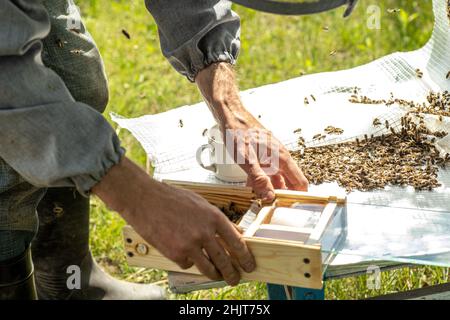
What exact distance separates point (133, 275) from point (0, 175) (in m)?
1.19

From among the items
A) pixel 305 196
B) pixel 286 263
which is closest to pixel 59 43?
pixel 305 196

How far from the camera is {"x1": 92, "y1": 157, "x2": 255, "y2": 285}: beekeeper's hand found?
175 centimetres

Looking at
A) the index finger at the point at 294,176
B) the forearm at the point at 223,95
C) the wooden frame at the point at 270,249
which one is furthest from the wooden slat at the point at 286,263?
the forearm at the point at 223,95

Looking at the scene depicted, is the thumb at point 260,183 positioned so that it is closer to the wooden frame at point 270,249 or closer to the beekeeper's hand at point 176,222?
the wooden frame at point 270,249

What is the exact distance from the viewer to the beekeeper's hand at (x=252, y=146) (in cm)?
212

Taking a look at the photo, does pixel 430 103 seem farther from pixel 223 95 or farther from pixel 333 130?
pixel 223 95

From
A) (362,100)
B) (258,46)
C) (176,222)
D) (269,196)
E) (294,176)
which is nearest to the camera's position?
(176,222)

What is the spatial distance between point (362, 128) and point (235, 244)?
1040 millimetres

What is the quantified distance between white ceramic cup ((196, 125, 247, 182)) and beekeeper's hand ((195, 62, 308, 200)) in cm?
11

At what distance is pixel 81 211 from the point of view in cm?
271

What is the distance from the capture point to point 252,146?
221 cm

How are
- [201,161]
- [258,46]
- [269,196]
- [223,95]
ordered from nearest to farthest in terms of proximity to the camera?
[269,196], [223,95], [201,161], [258,46]

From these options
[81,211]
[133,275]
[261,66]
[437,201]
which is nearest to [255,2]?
[437,201]
